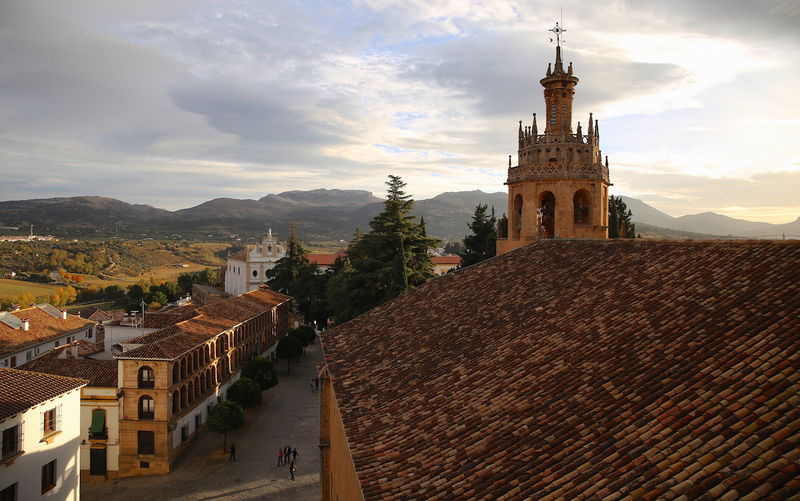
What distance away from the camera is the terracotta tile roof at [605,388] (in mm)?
4395

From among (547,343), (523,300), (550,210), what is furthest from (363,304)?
(547,343)

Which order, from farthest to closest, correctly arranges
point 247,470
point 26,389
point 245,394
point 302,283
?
point 302,283 → point 245,394 → point 247,470 → point 26,389

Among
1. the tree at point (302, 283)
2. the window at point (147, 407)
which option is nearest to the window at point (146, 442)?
the window at point (147, 407)

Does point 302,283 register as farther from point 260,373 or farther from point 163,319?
point 260,373

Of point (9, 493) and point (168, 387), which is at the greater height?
point (168, 387)

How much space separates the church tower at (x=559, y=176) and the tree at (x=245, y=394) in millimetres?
16330

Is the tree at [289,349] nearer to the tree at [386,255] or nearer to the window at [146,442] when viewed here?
the tree at [386,255]

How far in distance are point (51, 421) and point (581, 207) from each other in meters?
17.8

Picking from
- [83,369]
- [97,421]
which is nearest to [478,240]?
[83,369]

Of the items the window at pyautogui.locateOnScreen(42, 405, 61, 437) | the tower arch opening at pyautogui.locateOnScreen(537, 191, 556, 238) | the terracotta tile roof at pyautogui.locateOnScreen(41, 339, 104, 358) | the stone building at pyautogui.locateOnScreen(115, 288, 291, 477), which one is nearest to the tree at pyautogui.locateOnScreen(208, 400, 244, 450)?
the stone building at pyautogui.locateOnScreen(115, 288, 291, 477)

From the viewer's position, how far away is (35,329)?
3816 cm

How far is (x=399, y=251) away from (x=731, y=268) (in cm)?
2117

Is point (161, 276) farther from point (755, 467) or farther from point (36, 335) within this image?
point (755, 467)

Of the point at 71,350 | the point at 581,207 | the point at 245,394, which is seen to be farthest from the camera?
the point at 245,394
